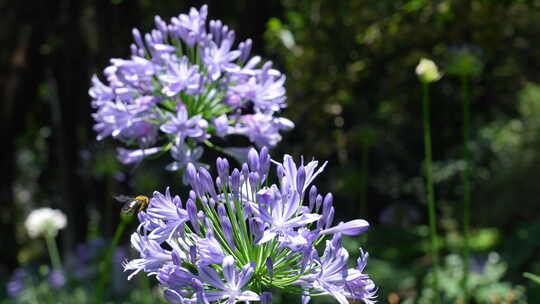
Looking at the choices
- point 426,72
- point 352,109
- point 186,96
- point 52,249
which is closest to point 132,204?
point 186,96

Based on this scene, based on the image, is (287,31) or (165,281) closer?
(165,281)

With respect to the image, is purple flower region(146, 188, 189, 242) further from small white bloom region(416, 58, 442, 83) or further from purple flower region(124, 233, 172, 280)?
small white bloom region(416, 58, 442, 83)

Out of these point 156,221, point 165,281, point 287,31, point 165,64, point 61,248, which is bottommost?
point 165,281

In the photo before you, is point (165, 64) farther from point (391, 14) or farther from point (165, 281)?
point (391, 14)

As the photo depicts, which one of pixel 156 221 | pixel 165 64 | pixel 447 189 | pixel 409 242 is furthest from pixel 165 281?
pixel 447 189

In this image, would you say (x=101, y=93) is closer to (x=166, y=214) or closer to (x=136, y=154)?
(x=136, y=154)

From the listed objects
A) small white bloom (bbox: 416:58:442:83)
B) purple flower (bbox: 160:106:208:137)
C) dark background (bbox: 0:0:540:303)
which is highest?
dark background (bbox: 0:0:540:303)

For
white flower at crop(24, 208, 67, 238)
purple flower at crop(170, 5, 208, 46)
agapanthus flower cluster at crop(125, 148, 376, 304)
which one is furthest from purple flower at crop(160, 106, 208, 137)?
white flower at crop(24, 208, 67, 238)
